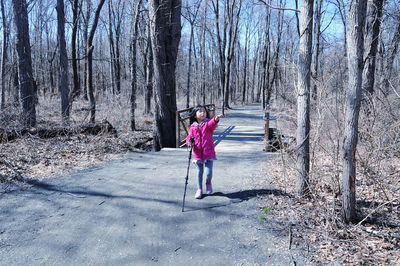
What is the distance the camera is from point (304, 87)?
4.12m

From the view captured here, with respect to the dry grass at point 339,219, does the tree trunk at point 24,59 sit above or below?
above

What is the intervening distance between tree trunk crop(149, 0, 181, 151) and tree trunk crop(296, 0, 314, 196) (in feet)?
19.2

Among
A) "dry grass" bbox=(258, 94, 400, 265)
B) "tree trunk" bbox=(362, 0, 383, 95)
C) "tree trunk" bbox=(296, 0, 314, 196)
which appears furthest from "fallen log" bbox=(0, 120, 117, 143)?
"tree trunk" bbox=(362, 0, 383, 95)

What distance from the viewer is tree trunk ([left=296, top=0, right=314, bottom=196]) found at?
4.02 metres

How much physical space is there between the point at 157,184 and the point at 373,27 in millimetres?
7934

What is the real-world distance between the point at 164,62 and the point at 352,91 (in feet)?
22.9

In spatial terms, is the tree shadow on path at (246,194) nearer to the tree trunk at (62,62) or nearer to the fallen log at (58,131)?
the fallen log at (58,131)

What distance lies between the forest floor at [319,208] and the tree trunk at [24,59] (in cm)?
311

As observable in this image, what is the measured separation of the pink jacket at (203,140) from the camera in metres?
4.49

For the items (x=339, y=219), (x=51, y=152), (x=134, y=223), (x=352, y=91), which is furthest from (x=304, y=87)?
(x=51, y=152)

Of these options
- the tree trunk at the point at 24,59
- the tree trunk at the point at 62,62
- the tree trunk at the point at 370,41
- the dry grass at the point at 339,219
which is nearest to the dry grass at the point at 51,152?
the tree trunk at the point at 24,59

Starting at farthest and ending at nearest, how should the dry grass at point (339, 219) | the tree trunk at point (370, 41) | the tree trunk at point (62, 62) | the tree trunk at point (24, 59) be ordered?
the tree trunk at point (62, 62) → the tree trunk at point (24, 59) → the tree trunk at point (370, 41) → the dry grass at point (339, 219)

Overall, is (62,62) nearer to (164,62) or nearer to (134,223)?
(164,62)

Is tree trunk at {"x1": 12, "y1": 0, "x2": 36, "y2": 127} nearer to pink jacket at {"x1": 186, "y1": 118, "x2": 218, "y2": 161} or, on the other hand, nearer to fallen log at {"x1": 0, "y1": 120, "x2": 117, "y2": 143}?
fallen log at {"x1": 0, "y1": 120, "x2": 117, "y2": 143}
